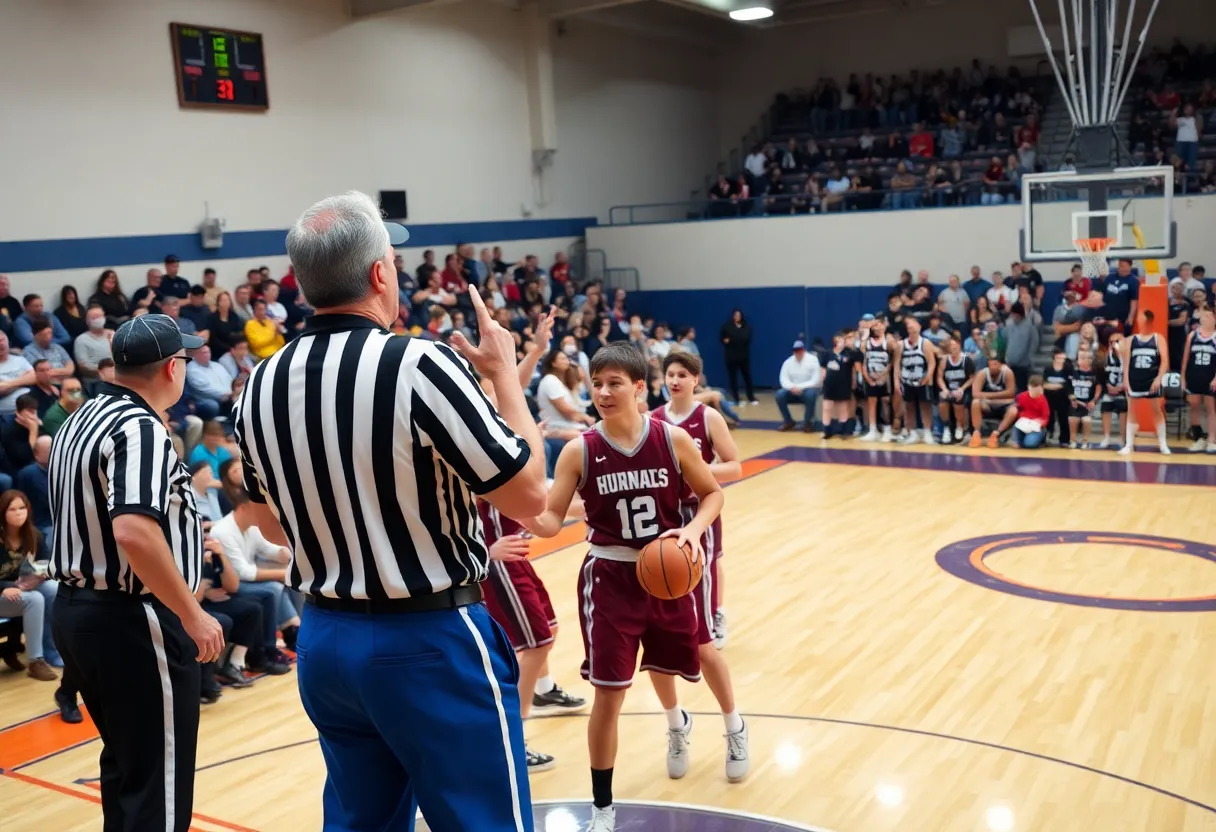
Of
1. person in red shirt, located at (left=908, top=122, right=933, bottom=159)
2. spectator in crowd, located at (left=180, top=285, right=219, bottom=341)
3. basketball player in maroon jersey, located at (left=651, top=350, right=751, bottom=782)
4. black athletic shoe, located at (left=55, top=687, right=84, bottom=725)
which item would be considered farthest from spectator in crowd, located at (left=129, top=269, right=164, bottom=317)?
person in red shirt, located at (left=908, top=122, right=933, bottom=159)

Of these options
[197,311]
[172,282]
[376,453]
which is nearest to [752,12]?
[172,282]

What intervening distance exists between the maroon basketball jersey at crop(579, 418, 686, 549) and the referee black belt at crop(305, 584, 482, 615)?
7.27 feet

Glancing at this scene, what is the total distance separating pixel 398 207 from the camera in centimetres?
1816

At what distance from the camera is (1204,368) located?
13023 mm

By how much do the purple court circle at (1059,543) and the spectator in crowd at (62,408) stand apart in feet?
23.8

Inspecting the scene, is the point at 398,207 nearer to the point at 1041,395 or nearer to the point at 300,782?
the point at 1041,395

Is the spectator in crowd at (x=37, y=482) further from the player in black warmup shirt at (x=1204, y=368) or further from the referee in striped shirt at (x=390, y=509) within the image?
the player in black warmup shirt at (x=1204, y=368)

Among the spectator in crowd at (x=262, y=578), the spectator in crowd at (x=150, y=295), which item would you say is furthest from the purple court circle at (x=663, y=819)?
the spectator in crowd at (x=150, y=295)

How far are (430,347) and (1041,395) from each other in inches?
496

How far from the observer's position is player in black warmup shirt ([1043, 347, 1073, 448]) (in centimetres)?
1362

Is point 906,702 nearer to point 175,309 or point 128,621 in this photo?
point 128,621

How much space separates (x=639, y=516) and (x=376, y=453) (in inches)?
95.9

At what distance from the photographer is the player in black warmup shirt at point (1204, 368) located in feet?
42.6

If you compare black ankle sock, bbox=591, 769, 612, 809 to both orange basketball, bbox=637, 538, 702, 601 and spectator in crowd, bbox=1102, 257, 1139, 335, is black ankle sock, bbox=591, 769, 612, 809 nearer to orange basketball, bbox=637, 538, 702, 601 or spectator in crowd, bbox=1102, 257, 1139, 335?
orange basketball, bbox=637, 538, 702, 601
